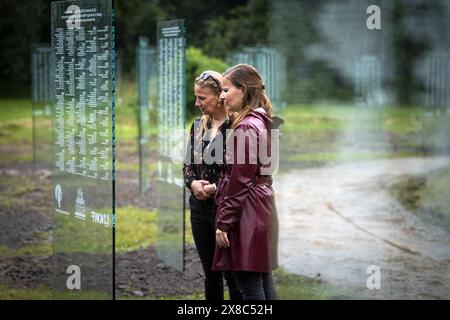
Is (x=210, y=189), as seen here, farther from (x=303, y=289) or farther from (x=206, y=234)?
(x=303, y=289)

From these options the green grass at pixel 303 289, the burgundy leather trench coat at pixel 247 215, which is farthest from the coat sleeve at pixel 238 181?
the green grass at pixel 303 289

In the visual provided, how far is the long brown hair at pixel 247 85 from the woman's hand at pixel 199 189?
1.54ft

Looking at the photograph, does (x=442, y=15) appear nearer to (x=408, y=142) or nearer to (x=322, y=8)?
(x=322, y=8)

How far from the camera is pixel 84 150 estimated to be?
6156 millimetres

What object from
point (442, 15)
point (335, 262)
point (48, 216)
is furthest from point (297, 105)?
point (335, 262)

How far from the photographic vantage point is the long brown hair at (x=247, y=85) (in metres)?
4.82

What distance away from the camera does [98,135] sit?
6008 millimetres

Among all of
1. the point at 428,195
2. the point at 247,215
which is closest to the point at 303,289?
the point at 247,215

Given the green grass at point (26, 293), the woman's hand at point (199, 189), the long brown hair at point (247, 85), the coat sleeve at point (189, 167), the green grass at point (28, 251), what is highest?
the long brown hair at point (247, 85)

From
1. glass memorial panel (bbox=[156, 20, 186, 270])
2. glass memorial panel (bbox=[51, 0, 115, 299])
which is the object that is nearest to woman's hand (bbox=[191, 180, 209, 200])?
glass memorial panel (bbox=[51, 0, 115, 299])

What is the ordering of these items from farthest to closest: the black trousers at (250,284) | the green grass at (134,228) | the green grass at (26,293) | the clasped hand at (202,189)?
the green grass at (134,228) < the green grass at (26,293) < the clasped hand at (202,189) < the black trousers at (250,284)

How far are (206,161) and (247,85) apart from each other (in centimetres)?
59

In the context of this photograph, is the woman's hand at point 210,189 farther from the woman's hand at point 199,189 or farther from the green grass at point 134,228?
the green grass at point 134,228
